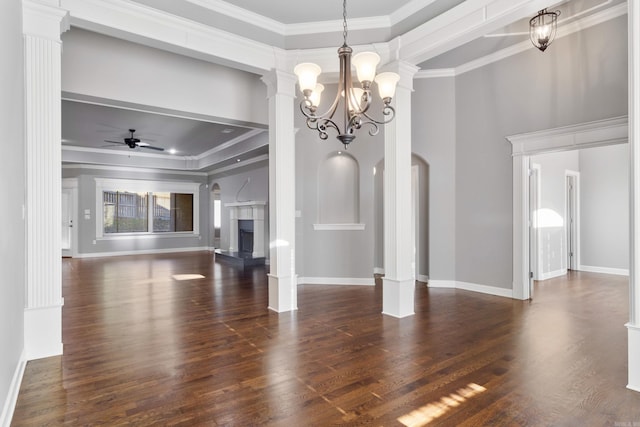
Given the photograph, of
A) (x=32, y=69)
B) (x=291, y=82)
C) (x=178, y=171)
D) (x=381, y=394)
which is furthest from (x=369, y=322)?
(x=178, y=171)

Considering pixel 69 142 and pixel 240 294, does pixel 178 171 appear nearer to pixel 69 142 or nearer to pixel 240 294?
pixel 69 142

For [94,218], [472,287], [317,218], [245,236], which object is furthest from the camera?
[94,218]

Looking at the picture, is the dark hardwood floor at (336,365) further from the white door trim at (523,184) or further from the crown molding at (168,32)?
the crown molding at (168,32)

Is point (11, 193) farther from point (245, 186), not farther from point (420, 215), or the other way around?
point (245, 186)

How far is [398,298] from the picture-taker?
4.13 metres

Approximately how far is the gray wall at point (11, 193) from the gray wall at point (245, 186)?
6442 mm

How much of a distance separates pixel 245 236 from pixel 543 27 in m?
7.98

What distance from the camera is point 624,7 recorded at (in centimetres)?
392

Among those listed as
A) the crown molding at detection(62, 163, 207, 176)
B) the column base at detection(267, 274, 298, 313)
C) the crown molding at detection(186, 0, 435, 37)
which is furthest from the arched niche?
the crown molding at detection(62, 163, 207, 176)

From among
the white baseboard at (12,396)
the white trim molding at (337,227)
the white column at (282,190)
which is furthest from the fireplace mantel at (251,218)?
the white baseboard at (12,396)

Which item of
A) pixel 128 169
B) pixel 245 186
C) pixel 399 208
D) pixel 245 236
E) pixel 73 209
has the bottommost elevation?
pixel 245 236

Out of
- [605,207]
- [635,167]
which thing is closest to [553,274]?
[605,207]

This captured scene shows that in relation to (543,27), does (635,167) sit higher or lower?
lower

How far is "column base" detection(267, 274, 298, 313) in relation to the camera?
173 inches
